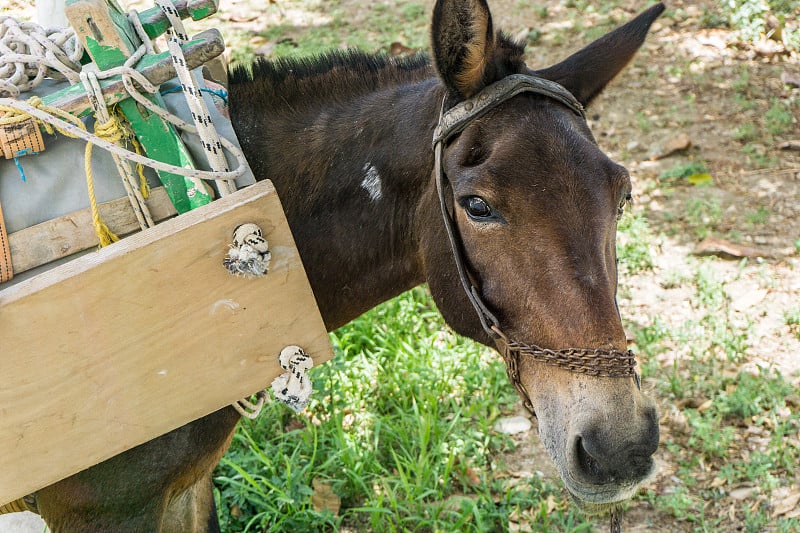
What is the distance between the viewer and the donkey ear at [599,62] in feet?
7.63

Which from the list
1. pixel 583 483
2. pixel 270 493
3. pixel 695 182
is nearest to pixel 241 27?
pixel 695 182

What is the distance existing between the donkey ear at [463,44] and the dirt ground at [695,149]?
7.93ft

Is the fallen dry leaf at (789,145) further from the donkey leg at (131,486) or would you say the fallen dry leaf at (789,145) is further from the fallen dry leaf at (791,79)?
the donkey leg at (131,486)

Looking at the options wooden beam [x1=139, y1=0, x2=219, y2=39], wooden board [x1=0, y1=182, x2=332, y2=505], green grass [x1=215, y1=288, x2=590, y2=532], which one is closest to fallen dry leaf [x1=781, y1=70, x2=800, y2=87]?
green grass [x1=215, y1=288, x2=590, y2=532]

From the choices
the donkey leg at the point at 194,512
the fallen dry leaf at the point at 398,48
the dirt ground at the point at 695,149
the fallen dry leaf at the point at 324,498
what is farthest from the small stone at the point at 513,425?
the fallen dry leaf at the point at 398,48

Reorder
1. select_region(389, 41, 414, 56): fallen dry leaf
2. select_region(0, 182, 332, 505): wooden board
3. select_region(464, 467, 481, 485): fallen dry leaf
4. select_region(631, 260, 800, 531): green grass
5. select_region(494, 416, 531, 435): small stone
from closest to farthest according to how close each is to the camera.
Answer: select_region(0, 182, 332, 505): wooden board
select_region(631, 260, 800, 531): green grass
select_region(464, 467, 481, 485): fallen dry leaf
select_region(494, 416, 531, 435): small stone
select_region(389, 41, 414, 56): fallen dry leaf

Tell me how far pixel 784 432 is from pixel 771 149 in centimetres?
316

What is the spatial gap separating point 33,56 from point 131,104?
0.35 meters

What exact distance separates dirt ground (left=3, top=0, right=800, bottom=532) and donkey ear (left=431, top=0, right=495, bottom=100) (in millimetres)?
2417

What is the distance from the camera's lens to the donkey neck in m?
2.28

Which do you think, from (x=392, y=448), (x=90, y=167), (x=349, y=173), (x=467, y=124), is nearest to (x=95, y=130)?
(x=90, y=167)

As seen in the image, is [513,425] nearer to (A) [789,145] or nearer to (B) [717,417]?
(B) [717,417]

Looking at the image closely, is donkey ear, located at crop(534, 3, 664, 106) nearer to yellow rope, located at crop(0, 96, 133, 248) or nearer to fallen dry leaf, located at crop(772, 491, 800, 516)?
yellow rope, located at crop(0, 96, 133, 248)

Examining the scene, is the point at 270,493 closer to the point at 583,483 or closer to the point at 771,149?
the point at 583,483
